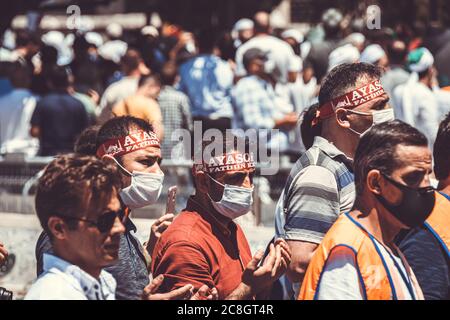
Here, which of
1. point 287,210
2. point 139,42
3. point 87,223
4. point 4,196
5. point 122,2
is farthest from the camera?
point 122,2

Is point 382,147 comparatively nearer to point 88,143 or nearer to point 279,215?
point 279,215

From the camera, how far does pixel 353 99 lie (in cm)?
614

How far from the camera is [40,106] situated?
502 inches

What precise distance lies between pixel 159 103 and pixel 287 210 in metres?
6.38

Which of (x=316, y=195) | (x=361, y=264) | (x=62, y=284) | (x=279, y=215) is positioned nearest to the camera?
(x=62, y=284)

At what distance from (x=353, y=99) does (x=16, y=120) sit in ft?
25.1

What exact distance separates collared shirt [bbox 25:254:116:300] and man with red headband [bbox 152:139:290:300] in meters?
0.99

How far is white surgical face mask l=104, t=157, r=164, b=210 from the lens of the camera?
20.2 feet

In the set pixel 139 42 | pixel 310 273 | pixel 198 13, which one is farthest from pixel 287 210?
pixel 198 13

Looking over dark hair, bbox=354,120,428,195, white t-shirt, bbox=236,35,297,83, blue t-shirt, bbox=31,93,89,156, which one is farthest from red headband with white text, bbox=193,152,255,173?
white t-shirt, bbox=236,35,297,83

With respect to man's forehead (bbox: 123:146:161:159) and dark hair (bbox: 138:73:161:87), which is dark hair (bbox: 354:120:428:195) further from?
dark hair (bbox: 138:73:161:87)

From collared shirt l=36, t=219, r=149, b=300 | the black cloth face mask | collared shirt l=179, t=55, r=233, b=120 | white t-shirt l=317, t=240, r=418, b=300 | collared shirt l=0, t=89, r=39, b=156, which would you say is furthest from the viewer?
collared shirt l=179, t=55, r=233, b=120

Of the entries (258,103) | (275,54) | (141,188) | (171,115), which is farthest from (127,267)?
(275,54)
